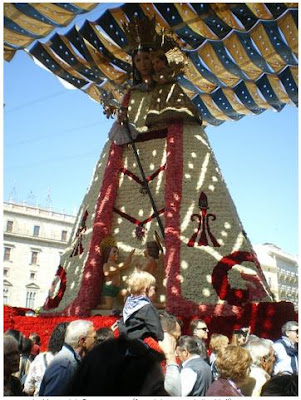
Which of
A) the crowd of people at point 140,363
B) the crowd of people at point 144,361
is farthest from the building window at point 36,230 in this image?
the crowd of people at point 140,363

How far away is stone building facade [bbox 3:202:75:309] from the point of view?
1448 inches

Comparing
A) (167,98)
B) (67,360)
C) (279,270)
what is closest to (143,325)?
(67,360)

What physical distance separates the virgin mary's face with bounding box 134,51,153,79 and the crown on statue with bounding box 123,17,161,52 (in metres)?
0.18

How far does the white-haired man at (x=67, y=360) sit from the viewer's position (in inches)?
126

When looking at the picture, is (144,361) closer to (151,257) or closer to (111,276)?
(151,257)

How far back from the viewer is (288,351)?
5410 mm

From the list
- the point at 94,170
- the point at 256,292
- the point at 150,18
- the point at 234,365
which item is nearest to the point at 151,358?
the point at 234,365

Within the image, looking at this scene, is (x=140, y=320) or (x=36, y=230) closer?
(x=140, y=320)

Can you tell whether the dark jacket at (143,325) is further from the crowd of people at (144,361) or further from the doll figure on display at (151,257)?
the doll figure on display at (151,257)

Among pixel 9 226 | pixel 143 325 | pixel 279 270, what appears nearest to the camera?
pixel 143 325

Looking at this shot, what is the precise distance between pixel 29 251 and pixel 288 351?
115ft

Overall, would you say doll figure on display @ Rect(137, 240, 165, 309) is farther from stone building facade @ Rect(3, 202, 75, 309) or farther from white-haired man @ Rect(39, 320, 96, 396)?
stone building facade @ Rect(3, 202, 75, 309)

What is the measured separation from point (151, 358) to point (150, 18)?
10396 millimetres

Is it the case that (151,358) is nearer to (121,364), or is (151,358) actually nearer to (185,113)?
(121,364)
